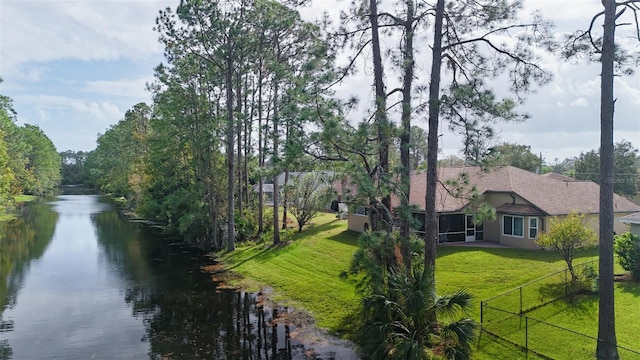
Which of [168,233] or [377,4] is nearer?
[377,4]

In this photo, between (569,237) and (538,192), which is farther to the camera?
(538,192)

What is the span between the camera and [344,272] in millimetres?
17922

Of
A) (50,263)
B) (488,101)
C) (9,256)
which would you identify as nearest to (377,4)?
(488,101)

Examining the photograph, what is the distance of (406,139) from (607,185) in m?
5.96

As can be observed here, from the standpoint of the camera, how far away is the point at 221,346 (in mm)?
14320

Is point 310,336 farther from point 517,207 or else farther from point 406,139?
point 517,207

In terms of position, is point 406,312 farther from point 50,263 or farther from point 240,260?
point 50,263

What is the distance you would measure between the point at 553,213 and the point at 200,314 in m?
18.7

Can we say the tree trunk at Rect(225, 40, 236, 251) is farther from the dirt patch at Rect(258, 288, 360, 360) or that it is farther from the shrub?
the shrub

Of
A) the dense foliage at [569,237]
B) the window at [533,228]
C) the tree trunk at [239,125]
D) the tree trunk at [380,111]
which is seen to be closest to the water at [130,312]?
the tree trunk at [380,111]

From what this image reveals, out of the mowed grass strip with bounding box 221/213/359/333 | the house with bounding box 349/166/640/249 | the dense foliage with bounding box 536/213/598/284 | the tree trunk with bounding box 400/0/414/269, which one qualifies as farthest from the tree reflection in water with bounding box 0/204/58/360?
the house with bounding box 349/166/640/249

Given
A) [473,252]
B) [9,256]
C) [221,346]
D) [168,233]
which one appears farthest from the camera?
[168,233]

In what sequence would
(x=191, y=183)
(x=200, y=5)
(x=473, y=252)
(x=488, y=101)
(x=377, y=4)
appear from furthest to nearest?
1. (x=191, y=183)
2. (x=200, y=5)
3. (x=473, y=252)
4. (x=377, y=4)
5. (x=488, y=101)

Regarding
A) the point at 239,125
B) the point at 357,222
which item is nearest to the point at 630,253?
the point at 357,222
